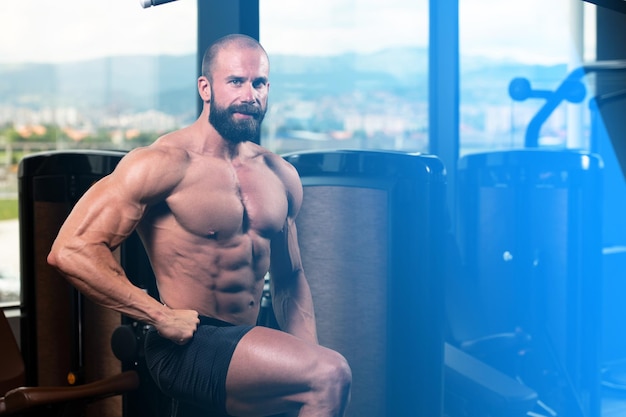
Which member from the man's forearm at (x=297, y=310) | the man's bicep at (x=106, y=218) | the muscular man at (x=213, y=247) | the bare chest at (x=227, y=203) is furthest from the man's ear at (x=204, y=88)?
the man's forearm at (x=297, y=310)

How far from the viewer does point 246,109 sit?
1729mm

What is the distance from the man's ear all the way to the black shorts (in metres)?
0.46

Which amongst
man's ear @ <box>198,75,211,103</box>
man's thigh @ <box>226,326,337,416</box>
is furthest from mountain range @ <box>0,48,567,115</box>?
man's thigh @ <box>226,326,337,416</box>

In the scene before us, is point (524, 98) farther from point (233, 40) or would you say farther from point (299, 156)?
point (233, 40)

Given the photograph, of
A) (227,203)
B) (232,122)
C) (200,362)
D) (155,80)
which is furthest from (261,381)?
(155,80)

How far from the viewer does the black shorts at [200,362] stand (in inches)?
68.0

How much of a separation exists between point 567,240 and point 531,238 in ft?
0.32

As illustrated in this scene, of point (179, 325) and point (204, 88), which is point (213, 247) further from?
point (204, 88)

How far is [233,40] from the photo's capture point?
1.74m

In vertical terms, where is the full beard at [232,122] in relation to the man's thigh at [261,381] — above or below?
above

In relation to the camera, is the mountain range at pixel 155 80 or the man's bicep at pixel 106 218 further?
the mountain range at pixel 155 80

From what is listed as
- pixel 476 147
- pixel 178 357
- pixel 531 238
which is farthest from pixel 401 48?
pixel 178 357

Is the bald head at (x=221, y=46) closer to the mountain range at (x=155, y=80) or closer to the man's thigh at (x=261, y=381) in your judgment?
the mountain range at (x=155, y=80)

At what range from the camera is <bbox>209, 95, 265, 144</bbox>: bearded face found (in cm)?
172
